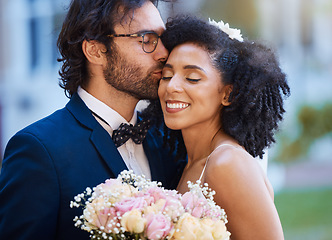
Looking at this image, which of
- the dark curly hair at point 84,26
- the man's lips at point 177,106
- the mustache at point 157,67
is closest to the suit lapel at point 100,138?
the dark curly hair at point 84,26

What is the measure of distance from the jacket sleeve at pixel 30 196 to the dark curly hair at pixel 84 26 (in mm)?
749

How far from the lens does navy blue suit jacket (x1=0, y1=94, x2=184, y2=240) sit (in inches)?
99.8

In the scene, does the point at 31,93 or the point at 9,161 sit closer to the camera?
the point at 9,161

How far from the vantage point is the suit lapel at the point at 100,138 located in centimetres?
282

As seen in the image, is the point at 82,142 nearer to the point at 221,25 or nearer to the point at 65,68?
the point at 65,68

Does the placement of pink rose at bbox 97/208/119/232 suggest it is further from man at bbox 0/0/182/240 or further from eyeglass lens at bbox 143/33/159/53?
eyeglass lens at bbox 143/33/159/53

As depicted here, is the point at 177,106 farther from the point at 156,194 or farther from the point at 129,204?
the point at 129,204

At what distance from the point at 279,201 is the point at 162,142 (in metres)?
9.20

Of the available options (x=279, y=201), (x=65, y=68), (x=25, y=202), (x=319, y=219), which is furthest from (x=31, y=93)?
(x=25, y=202)

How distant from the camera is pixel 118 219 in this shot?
2.07 meters

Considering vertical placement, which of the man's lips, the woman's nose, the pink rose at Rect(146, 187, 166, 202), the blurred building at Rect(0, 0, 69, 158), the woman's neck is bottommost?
the pink rose at Rect(146, 187, 166, 202)

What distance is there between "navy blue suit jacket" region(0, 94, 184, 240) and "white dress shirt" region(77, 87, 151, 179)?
0.13 meters

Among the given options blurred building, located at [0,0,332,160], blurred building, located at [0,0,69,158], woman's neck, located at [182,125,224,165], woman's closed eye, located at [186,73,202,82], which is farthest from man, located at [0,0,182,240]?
blurred building, located at [0,0,69,158]

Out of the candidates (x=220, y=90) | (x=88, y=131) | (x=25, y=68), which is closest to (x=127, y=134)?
(x=88, y=131)
